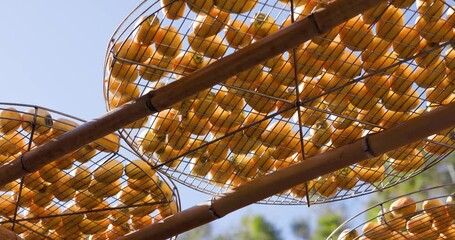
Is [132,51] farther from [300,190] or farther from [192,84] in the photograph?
[300,190]

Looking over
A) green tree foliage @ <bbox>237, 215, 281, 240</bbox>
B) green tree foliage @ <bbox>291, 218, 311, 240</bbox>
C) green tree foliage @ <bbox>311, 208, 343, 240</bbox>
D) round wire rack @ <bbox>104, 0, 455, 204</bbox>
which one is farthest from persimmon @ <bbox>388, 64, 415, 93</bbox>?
green tree foliage @ <bbox>291, 218, 311, 240</bbox>

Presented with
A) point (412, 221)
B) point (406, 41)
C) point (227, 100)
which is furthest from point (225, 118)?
point (412, 221)

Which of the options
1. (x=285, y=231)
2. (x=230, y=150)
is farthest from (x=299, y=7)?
(x=285, y=231)

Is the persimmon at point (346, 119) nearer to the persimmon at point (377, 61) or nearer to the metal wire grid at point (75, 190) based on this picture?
the persimmon at point (377, 61)

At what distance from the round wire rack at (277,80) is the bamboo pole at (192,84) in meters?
0.06

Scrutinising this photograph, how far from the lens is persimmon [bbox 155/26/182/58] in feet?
2.81

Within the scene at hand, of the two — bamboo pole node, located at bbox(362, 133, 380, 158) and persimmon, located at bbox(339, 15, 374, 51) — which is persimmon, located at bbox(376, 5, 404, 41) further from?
bamboo pole node, located at bbox(362, 133, 380, 158)

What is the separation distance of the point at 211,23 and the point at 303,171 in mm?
210

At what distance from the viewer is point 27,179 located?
3.26ft

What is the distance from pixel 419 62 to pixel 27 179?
0.53 m

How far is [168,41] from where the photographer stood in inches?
33.8

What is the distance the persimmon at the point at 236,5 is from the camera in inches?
32.0

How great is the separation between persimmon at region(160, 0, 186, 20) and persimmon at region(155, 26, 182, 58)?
0.02 m

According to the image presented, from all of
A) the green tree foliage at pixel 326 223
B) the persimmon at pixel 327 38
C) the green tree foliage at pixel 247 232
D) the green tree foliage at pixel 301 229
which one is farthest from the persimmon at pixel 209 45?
the green tree foliage at pixel 301 229
